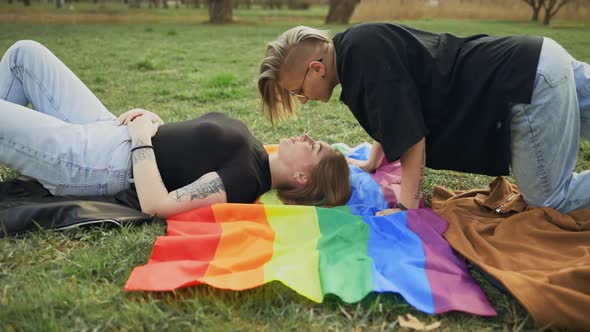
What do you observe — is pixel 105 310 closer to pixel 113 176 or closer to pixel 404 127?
pixel 113 176

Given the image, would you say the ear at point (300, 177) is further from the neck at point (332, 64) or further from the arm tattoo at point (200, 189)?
the neck at point (332, 64)

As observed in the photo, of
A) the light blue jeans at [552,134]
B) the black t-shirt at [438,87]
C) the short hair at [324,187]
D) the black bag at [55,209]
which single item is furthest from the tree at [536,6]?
the black bag at [55,209]

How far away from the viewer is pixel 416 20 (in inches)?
941

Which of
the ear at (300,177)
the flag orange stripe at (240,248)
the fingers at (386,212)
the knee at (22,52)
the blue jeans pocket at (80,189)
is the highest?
the knee at (22,52)

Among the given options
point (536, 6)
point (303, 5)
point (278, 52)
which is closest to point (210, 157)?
point (278, 52)

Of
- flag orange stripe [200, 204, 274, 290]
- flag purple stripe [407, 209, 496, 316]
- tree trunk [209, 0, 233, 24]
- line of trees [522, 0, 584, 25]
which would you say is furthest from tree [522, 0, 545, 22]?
flag orange stripe [200, 204, 274, 290]

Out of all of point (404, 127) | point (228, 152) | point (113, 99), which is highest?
point (404, 127)

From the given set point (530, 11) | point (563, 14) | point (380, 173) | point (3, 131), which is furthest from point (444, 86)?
point (530, 11)

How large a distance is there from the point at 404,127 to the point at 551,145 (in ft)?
3.13

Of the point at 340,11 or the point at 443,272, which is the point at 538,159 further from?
the point at 340,11

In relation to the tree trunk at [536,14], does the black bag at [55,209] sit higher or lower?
lower

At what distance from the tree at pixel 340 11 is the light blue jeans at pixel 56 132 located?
24940 millimetres

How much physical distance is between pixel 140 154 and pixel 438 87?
1.89m

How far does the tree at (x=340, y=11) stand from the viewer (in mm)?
27016
